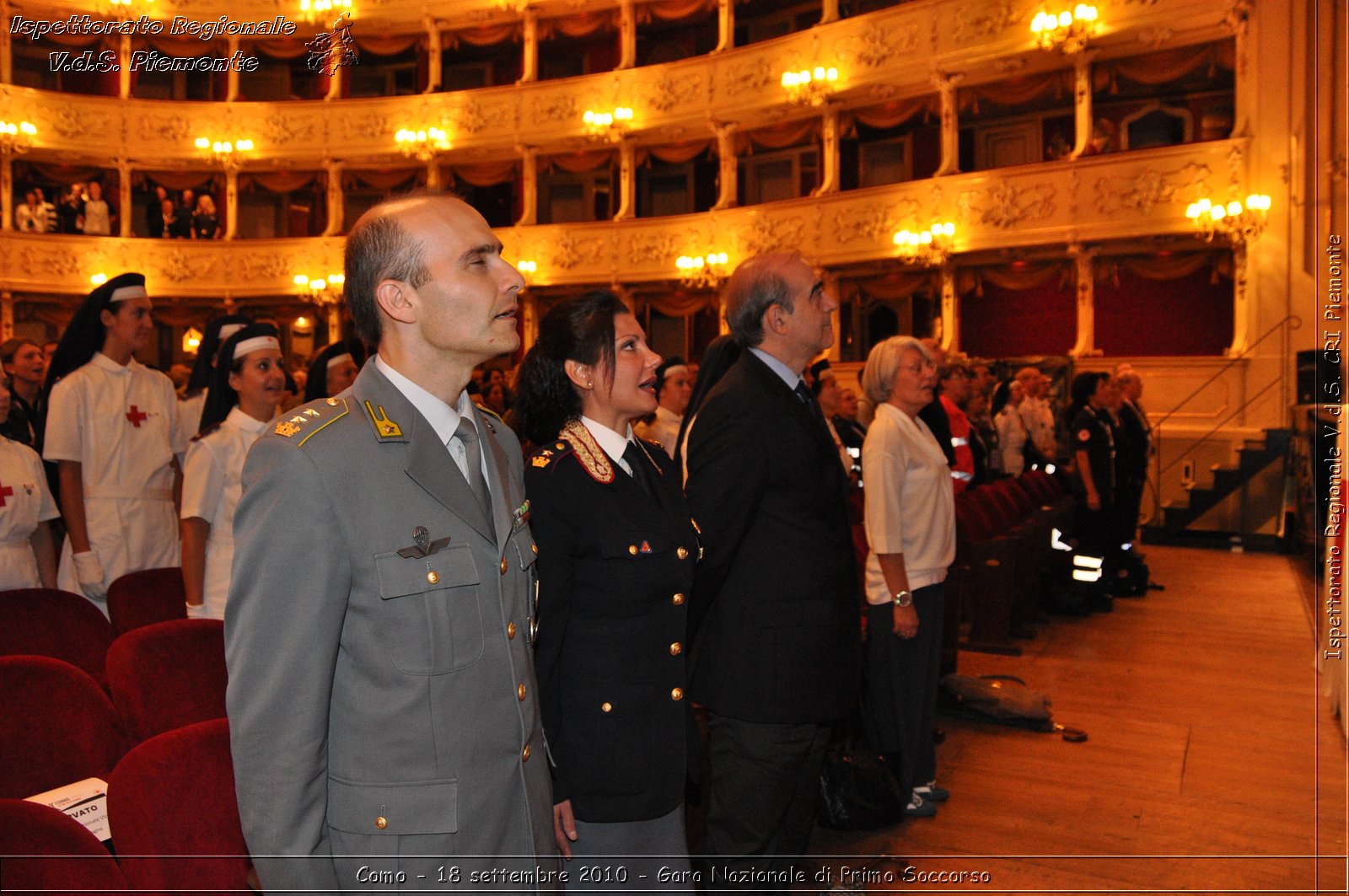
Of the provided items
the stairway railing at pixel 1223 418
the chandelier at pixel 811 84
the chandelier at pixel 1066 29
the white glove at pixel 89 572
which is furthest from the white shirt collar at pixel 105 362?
the chandelier at pixel 811 84

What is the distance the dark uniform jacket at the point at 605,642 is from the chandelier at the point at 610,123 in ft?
54.1

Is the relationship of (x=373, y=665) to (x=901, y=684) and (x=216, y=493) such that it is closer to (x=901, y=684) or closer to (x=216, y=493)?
(x=216, y=493)

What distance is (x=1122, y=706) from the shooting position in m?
5.13

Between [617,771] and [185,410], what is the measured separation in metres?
3.62

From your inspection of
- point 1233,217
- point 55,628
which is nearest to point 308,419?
point 55,628

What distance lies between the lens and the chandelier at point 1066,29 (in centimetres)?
1261

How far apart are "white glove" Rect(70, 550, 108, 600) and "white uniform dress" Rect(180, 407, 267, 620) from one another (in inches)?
34.8

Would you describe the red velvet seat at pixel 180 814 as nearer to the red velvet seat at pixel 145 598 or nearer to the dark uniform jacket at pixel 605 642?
the dark uniform jacket at pixel 605 642

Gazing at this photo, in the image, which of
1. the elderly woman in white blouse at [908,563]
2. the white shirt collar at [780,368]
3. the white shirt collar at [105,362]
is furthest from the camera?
the white shirt collar at [105,362]

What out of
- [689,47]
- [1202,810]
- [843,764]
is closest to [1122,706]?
[1202,810]

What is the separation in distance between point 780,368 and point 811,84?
13941mm

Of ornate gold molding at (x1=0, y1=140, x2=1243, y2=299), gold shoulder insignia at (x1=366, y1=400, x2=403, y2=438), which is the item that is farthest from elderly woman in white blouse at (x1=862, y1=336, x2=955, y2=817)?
ornate gold molding at (x1=0, y1=140, x2=1243, y2=299)

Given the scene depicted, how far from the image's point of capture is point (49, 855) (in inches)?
58.2

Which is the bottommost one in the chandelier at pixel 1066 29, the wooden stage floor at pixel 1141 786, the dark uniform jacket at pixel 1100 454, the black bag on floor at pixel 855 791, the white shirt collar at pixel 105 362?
the wooden stage floor at pixel 1141 786
